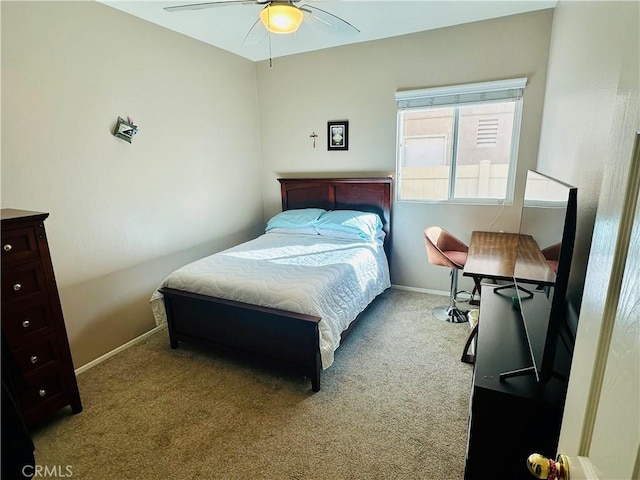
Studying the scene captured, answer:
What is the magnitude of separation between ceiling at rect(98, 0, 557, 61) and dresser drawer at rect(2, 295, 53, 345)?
7.20 feet

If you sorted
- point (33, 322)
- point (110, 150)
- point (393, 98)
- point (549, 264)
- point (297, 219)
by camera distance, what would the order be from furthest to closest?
point (297, 219), point (393, 98), point (110, 150), point (33, 322), point (549, 264)

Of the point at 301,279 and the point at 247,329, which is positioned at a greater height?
the point at 301,279

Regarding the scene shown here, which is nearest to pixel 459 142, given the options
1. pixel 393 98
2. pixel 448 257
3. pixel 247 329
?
pixel 393 98

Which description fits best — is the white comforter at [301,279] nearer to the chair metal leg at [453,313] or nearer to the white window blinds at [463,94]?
the chair metal leg at [453,313]

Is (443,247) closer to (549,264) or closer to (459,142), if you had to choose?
(459,142)

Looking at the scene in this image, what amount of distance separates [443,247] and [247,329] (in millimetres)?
2032

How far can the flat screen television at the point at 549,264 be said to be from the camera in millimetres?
1122

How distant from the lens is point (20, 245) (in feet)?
5.78

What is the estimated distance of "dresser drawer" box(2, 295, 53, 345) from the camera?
5.81ft

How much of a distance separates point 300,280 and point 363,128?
2083mm

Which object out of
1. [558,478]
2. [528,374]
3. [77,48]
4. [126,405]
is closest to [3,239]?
[126,405]

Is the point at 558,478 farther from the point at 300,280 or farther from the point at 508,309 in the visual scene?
the point at 300,280

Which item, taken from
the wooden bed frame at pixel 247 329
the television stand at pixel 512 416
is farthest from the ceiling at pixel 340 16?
the television stand at pixel 512 416

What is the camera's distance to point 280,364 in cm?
235
